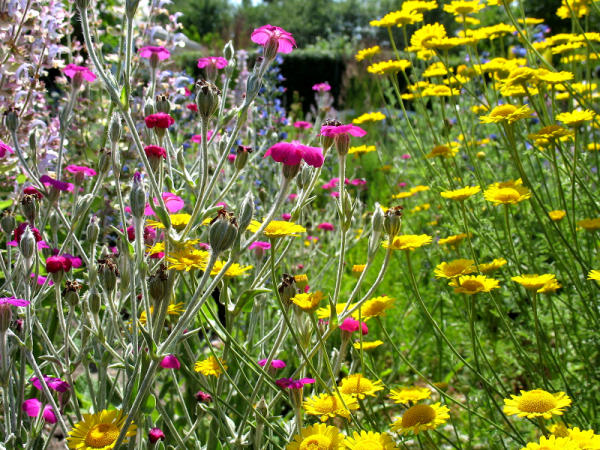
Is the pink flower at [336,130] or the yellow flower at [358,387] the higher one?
the pink flower at [336,130]

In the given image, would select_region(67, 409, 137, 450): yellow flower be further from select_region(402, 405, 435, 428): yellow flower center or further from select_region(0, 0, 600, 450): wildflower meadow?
select_region(402, 405, 435, 428): yellow flower center

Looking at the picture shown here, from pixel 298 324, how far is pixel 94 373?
1.55 metres

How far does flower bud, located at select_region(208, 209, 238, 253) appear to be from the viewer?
0.95m

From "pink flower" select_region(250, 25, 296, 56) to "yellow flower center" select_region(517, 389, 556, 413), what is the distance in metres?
0.78

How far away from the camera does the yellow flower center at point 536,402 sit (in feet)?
3.31

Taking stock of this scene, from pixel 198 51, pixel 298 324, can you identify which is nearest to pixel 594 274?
pixel 298 324

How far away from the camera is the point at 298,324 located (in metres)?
1.26

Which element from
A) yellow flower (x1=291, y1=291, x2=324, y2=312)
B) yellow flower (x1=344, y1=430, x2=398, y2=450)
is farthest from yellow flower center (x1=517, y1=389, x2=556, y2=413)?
yellow flower (x1=291, y1=291, x2=324, y2=312)


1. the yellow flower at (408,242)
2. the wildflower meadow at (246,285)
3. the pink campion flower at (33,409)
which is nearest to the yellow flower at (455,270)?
the wildflower meadow at (246,285)

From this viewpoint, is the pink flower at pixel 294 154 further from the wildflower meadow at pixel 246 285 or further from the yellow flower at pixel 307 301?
the yellow flower at pixel 307 301

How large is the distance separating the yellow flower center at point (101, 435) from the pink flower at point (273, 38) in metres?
0.75

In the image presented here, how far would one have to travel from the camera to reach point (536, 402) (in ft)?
3.34

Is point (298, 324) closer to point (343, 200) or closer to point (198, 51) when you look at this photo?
point (343, 200)

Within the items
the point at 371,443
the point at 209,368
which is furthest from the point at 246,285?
the point at 371,443
